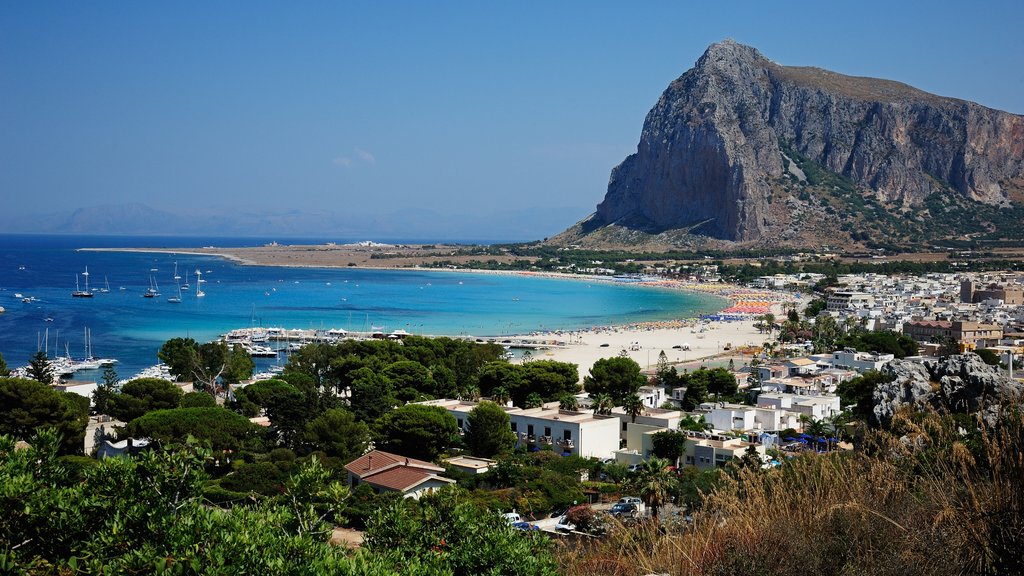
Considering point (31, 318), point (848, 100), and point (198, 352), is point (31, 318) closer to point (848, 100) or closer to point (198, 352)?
point (198, 352)

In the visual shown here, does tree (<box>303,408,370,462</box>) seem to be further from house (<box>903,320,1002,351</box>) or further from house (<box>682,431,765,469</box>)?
house (<box>903,320,1002,351</box>)

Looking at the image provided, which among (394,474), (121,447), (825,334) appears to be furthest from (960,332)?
(121,447)

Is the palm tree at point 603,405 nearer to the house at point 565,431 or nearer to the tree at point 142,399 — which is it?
the house at point 565,431

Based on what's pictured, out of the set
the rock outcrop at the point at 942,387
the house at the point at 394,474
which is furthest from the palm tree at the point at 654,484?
the rock outcrop at the point at 942,387

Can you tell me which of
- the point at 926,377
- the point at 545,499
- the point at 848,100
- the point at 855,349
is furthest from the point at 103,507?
the point at 848,100

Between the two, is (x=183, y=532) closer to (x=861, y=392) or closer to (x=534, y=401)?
(x=534, y=401)

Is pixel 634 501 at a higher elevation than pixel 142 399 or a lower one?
lower

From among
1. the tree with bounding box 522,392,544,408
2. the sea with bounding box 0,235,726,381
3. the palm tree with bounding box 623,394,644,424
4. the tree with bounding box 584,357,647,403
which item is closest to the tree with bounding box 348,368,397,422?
the tree with bounding box 522,392,544,408
